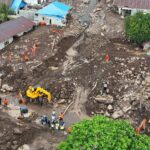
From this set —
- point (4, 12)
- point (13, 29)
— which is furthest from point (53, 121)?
point (4, 12)

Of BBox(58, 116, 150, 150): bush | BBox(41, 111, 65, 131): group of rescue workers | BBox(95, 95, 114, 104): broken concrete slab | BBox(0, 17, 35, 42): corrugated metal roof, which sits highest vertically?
BBox(0, 17, 35, 42): corrugated metal roof

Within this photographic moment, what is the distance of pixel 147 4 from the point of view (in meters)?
49.9

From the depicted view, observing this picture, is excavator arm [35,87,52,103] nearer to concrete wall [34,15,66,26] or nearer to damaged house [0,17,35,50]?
damaged house [0,17,35,50]

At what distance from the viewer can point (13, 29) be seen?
45.6 meters

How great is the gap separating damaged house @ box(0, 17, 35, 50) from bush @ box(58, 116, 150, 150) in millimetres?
20339

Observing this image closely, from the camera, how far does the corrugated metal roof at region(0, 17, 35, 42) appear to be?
44.3m

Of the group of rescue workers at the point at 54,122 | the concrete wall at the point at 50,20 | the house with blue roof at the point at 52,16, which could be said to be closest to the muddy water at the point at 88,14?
the house with blue roof at the point at 52,16

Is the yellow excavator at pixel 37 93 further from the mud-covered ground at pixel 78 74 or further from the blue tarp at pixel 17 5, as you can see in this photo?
the blue tarp at pixel 17 5

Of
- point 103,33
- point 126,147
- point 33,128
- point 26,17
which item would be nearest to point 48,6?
point 26,17

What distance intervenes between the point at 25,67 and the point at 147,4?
58.4 feet

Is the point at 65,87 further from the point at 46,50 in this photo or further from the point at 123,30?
the point at 123,30

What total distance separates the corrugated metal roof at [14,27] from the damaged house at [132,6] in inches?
414

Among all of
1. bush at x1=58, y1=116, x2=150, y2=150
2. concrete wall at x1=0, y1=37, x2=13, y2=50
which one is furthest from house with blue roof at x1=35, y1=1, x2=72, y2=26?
bush at x1=58, y1=116, x2=150, y2=150

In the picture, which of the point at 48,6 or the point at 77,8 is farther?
the point at 77,8
